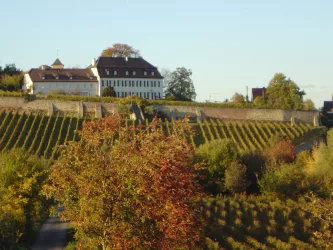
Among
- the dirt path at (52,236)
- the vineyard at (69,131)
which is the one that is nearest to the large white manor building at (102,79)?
the vineyard at (69,131)

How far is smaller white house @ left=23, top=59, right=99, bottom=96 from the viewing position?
289 feet

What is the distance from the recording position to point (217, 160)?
4388cm

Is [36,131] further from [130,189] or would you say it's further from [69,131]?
[130,189]

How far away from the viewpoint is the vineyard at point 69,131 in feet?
191

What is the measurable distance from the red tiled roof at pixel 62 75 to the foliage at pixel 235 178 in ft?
166

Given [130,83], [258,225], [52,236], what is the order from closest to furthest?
[258,225] → [52,236] → [130,83]

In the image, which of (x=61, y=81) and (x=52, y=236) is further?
(x=61, y=81)

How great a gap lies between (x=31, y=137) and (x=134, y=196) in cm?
4437

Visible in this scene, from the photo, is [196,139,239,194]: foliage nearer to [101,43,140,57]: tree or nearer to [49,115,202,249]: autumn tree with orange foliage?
[49,115,202,249]: autumn tree with orange foliage

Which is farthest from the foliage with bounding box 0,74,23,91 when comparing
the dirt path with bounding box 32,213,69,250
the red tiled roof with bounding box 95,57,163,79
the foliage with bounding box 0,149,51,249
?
the foliage with bounding box 0,149,51,249

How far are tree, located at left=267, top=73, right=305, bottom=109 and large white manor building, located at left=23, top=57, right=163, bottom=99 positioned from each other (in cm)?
1720

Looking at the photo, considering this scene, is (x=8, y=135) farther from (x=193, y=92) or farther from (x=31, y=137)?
(x=193, y=92)

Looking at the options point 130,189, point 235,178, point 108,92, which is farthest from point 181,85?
point 130,189

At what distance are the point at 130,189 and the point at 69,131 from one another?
4567 cm
